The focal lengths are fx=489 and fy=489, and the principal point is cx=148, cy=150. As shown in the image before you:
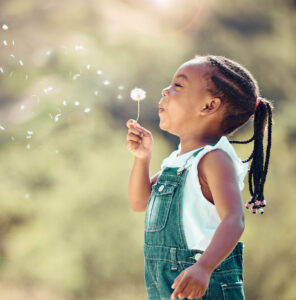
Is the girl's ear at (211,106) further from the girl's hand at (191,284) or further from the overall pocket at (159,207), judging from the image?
the girl's hand at (191,284)

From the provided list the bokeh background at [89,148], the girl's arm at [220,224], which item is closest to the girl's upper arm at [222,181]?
the girl's arm at [220,224]

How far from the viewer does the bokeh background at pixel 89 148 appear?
1897 millimetres

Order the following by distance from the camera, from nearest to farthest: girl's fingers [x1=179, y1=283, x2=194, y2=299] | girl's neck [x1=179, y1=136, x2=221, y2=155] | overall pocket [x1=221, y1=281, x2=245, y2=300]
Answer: girl's fingers [x1=179, y1=283, x2=194, y2=299] → overall pocket [x1=221, y1=281, x2=245, y2=300] → girl's neck [x1=179, y1=136, x2=221, y2=155]

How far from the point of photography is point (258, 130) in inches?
42.8

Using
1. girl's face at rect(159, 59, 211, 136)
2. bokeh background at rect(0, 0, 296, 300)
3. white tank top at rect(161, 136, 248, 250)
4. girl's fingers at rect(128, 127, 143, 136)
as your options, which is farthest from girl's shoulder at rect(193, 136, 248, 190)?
bokeh background at rect(0, 0, 296, 300)

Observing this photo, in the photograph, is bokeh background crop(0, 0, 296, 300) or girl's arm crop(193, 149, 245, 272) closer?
girl's arm crop(193, 149, 245, 272)

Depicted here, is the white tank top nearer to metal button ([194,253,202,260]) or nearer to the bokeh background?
metal button ([194,253,202,260])

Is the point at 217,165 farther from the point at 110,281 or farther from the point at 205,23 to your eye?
the point at 205,23

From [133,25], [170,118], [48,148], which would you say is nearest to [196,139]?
[170,118]

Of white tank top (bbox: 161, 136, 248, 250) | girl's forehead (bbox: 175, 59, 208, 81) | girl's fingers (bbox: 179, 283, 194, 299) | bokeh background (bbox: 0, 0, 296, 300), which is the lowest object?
girl's fingers (bbox: 179, 283, 194, 299)

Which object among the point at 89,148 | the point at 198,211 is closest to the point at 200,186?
the point at 198,211

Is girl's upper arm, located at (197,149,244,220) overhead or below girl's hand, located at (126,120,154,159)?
below

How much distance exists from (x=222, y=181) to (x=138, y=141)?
11.2 inches

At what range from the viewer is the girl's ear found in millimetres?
1027
